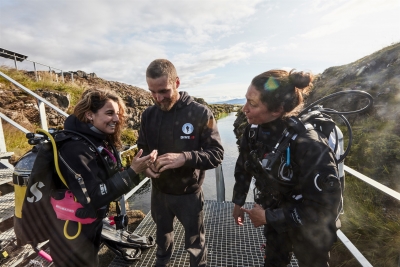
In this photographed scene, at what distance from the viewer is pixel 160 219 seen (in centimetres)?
252

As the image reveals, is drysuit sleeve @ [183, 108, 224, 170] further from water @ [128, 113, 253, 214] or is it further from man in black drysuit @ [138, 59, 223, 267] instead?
water @ [128, 113, 253, 214]

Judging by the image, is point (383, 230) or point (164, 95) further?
point (383, 230)

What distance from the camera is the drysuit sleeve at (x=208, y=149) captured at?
6.96 feet

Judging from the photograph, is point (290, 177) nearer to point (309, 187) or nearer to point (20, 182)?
point (309, 187)

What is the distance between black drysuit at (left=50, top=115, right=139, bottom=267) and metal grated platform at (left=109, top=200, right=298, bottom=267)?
1.15 metres

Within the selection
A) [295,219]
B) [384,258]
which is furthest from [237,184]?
[384,258]

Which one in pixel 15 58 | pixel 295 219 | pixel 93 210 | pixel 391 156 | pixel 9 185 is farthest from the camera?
pixel 15 58

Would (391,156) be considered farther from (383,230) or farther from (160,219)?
(160,219)

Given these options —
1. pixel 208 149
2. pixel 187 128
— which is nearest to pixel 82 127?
pixel 187 128

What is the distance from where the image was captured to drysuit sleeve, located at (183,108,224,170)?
2.12m

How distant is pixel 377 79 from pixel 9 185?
12.7 m

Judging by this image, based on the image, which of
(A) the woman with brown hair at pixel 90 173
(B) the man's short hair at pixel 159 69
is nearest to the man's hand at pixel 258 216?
(A) the woman with brown hair at pixel 90 173

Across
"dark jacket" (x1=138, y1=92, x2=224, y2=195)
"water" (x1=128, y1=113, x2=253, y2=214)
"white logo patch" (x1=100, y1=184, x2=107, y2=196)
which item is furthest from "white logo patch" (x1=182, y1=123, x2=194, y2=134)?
"water" (x1=128, y1=113, x2=253, y2=214)

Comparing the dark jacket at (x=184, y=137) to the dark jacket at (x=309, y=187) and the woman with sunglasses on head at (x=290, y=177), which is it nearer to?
the woman with sunglasses on head at (x=290, y=177)
